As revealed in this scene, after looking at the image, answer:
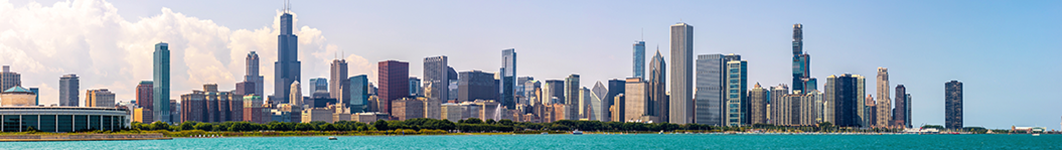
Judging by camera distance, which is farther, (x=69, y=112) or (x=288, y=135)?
(x=288, y=135)

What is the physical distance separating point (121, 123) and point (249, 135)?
33996 millimetres

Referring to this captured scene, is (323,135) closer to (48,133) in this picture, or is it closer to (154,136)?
→ (154,136)

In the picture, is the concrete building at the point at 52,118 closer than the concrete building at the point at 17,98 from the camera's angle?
Yes

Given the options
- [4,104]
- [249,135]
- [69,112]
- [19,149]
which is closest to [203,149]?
[19,149]

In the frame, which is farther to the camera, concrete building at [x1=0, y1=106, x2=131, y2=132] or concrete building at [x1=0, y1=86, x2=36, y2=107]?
concrete building at [x1=0, y1=86, x2=36, y2=107]

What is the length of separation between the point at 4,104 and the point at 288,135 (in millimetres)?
52106

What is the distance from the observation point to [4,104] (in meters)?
155

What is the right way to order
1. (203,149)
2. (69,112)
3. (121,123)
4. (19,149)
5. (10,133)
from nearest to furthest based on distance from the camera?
(19,149)
(203,149)
(10,133)
(69,112)
(121,123)

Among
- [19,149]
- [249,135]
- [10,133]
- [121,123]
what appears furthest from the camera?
[249,135]

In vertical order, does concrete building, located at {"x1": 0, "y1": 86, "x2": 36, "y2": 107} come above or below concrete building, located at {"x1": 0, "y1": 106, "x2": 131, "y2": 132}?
above

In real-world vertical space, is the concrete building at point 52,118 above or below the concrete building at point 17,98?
below

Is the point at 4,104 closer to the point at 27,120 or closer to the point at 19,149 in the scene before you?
the point at 27,120

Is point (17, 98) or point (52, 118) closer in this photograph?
point (52, 118)

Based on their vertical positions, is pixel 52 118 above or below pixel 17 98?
below
